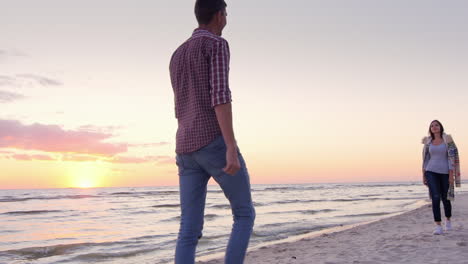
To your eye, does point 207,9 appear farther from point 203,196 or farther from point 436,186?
point 436,186

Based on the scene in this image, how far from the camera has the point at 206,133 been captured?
7.88 ft

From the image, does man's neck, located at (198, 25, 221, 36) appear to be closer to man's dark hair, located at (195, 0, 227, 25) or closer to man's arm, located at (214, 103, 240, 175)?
man's dark hair, located at (195, 0, 227, 25)

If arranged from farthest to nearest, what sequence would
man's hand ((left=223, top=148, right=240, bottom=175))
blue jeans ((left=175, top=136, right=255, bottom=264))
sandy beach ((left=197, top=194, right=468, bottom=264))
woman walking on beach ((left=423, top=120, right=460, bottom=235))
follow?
woman walking on beach ((left=423, top=120, right=460, bottom=235))
sandy beach ((left=197, top=194, right=468, bottom=264))
blue jeans ((left=175, top=136, right=255, bottom=264))
man's hand ((left=223, top=148, right=240, bottom=175))

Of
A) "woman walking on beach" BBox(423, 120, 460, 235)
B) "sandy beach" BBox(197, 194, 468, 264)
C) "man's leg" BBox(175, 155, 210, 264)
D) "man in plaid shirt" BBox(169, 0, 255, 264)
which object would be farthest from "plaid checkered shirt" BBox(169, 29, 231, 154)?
"woman walking on beach" BBox(423, 120, 460, 235)

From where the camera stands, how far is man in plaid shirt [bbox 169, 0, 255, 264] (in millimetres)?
2363

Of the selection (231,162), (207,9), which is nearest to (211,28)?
(207,9)

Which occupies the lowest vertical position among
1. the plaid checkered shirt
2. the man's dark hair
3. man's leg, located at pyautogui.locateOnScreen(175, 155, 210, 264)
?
man's leg, located at pyautogui.locateOnScreen(175, 155, 210, 264)

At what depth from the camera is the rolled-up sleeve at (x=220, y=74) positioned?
2.33 metres

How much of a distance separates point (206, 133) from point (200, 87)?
0.28m

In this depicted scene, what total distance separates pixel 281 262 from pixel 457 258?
2.23 meters

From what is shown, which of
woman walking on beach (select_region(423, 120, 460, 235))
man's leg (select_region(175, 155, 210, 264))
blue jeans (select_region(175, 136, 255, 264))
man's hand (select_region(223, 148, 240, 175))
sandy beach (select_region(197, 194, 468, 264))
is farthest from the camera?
woman walking on beach (select_region(423, 120, 460, 235))

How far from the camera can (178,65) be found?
8.64 feet

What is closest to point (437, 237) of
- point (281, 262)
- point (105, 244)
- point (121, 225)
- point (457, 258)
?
point (457, 258)

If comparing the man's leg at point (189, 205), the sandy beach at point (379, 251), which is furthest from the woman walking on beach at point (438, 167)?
the man's leg at point (189, 205)
